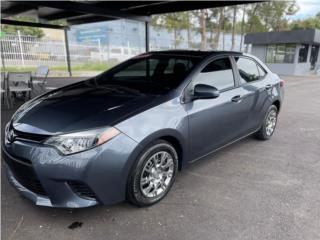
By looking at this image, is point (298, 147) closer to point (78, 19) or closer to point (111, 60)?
point (78, 19)

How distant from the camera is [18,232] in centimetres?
242

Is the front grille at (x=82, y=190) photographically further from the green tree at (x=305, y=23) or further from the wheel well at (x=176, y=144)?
the green tree at (x=305, y=23)

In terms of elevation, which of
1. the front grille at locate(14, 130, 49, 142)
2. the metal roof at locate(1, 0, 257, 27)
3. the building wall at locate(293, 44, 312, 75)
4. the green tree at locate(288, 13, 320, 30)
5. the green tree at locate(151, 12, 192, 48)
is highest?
the green tree at locate(288, 13, 320, 30)

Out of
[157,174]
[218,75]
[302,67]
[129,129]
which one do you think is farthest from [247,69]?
[302,67]

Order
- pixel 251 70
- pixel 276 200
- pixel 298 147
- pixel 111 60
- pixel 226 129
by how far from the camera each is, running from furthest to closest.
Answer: pixel 111 60 < pixel 298 147 < pixel 251 70 < pixel 226 129 < pixel 276 200

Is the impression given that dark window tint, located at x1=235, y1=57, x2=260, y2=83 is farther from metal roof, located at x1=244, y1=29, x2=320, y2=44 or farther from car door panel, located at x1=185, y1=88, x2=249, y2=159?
metal roof, located at x1=244, y1=29, x2=320, y2=44

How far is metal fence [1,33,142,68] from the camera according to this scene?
16656 millimetres

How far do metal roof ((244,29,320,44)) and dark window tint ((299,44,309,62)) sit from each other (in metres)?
1.01

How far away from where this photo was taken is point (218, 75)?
354 cm

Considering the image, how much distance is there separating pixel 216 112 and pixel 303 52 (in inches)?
885

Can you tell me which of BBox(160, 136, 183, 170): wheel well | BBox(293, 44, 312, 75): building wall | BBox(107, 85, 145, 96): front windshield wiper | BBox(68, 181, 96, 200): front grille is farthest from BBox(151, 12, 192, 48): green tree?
BBox(68, 181, 96, 200): front grille

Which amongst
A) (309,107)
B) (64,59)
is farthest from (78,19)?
(309,107)

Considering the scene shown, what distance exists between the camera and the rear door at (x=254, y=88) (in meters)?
3.94

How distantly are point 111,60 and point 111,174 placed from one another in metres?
20.4
